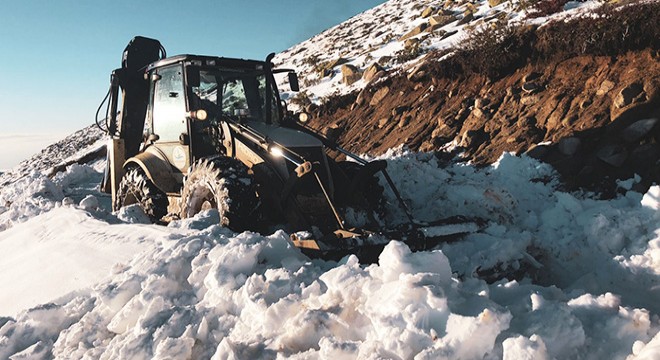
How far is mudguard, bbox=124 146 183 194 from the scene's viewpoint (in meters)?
7.05

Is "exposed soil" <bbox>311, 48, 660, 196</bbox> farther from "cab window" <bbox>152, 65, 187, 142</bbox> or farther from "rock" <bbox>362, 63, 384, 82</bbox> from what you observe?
"rock" <bbox>362, 63, 384, 82</bbox>

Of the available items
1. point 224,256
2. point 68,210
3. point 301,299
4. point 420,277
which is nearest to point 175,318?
point 224,256

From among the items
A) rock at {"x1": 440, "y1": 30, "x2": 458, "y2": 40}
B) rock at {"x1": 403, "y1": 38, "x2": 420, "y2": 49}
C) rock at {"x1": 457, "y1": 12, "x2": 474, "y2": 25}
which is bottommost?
rock at {"x1": 403, "y1": 38, "x2": 420, "y2": 49}

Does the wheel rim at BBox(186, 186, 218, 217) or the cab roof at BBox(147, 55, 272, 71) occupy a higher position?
the cab roof at BBox(147, 55, 272, 71)

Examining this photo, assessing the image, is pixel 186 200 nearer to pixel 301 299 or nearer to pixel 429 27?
pixel 301 299

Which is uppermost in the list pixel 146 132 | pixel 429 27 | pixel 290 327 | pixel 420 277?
pixel 429 27

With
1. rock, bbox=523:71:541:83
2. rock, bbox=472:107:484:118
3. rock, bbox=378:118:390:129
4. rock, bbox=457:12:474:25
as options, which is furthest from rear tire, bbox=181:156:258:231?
rock, bbox=457:12:474:25

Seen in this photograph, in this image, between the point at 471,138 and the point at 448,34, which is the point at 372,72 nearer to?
the point at 448,34

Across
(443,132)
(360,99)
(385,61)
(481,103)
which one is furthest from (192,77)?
(385,61)

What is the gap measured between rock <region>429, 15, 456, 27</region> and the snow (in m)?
22.6

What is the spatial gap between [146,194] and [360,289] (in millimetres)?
5204

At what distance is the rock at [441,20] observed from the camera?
1059 inches

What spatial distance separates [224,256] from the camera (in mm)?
3484

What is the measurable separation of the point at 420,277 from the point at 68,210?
5757 millimetres
